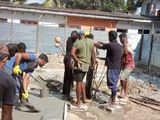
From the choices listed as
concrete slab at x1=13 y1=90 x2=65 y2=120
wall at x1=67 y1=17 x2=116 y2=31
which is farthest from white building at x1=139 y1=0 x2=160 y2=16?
concrete slab at x1=13 y1=90 x2=65 y2=120

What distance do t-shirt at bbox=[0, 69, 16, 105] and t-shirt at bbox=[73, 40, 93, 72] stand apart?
5184mm

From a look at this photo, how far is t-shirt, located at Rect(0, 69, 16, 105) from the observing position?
3.89 m

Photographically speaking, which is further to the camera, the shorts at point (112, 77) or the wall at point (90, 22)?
the wall at point (90, 22)

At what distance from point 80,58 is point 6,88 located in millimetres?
5360

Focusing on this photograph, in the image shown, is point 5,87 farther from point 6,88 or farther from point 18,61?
point 18,61

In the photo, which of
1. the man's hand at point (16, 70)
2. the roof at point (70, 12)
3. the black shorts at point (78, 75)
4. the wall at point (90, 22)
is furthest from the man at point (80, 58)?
the wall at point (90, 22)

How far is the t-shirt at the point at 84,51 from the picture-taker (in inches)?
359

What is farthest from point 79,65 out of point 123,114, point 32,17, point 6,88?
point 32,17

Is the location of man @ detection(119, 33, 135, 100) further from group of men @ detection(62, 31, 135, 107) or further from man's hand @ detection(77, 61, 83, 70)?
man's hand @ detection(77, 61, 83, 70)

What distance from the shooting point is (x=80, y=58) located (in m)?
9.21

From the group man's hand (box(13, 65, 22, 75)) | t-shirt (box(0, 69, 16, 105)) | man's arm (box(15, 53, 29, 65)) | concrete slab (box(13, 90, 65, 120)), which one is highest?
t-shirt (box(0, 69, 16, 105))

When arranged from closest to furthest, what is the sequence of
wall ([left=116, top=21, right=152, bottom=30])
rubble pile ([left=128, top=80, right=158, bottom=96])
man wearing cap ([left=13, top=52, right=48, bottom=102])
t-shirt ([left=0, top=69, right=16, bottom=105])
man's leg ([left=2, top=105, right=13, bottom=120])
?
t-shirt ([left=0, top=69, right=16, bottom=105]), man's leg ([left=2, top=105, right=13, bottom=120]), man wearing cap ([left=13, top=52, right=48, bottom=102]), rubble pile ([left=128, top=80, right=158, bottom=96]), wall ([left=116, top=21, right=152, bottom=30])

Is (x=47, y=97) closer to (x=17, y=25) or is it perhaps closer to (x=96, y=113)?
(x=96, y=113)

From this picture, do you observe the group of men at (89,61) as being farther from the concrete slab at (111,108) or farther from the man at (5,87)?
the man at (5,87)
